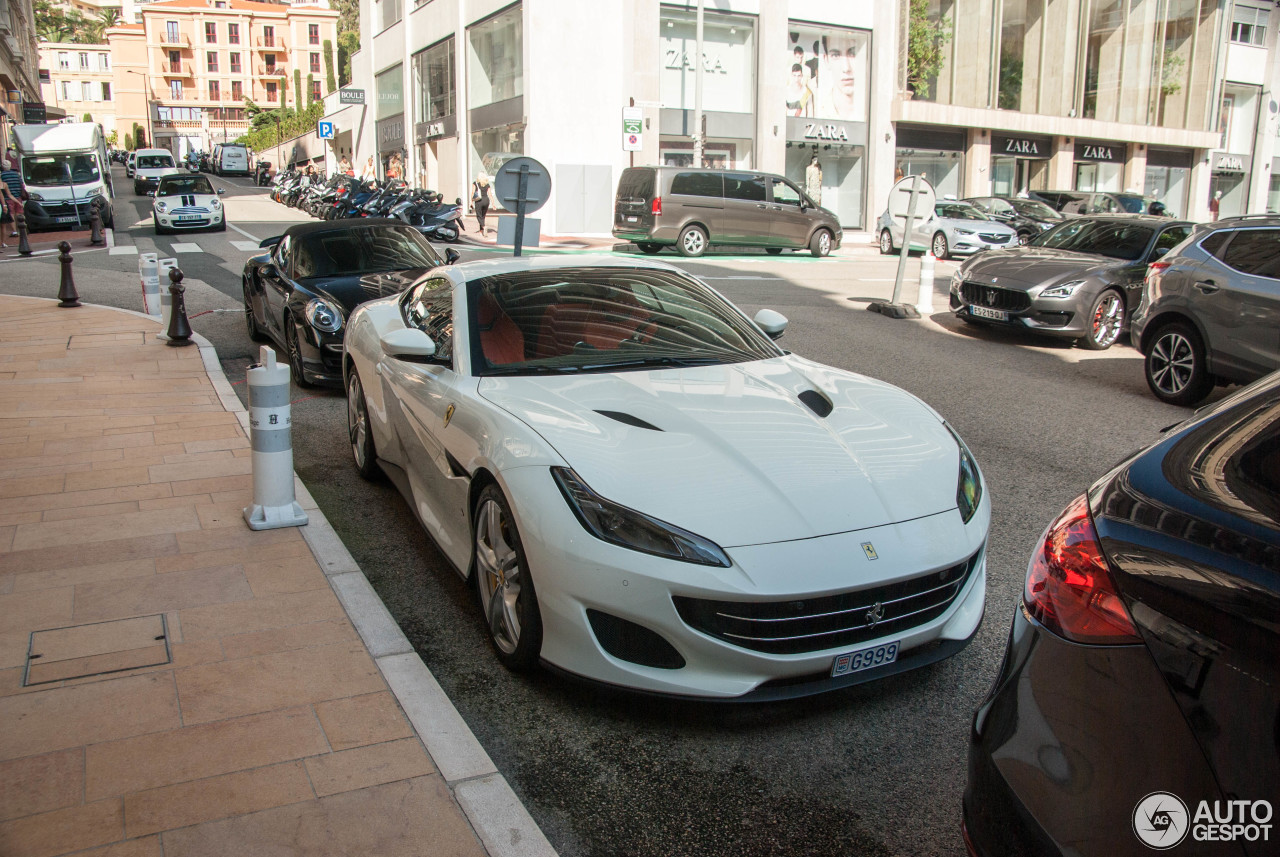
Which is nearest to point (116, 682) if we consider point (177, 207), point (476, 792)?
point (476, 792)

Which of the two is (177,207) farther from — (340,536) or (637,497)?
(637,497)

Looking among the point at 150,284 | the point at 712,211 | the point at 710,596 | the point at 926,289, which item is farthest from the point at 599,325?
the point at 712,211

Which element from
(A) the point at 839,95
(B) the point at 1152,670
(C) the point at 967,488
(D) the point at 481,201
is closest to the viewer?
(B) the point at 1152,670

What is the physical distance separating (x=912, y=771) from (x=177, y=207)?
26.5 metres

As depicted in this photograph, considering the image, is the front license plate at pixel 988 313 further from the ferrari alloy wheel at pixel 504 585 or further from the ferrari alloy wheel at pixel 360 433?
the ferrari alloy wheel at pixel 504 585

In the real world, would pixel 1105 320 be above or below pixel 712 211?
below

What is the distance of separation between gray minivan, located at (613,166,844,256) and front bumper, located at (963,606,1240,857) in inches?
846

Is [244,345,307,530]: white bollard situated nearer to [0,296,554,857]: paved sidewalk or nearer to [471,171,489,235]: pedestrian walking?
[0,296,554,857]: paved sidewalk

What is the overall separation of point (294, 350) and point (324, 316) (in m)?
0.74

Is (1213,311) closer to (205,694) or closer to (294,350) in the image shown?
(294,350)

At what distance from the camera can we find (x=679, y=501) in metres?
3.18

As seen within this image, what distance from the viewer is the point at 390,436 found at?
17.0 feet

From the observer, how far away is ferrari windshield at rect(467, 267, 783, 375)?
442 centimetres

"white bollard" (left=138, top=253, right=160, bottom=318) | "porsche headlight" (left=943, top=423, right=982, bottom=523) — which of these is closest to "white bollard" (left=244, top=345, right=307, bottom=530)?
"porsche headlight" (left=943, top=423, right=982, bottom=523)
